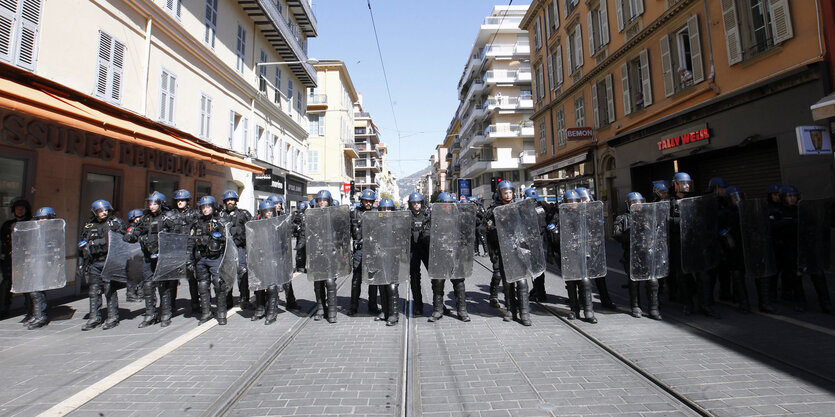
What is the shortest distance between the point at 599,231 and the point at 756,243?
7.71 ft

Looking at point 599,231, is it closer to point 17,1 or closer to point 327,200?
point 327,200

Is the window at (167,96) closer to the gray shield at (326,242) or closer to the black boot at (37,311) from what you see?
the black boot at (37,311)

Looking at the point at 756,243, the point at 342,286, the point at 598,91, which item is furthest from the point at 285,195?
the point at 756,243

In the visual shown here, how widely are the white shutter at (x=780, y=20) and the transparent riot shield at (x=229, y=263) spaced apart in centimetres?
1273

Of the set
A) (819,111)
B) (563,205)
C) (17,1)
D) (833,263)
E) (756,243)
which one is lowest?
(833,263)

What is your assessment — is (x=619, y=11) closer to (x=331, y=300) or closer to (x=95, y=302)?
(x=331, y=300)

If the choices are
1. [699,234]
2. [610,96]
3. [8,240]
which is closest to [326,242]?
[8,240]

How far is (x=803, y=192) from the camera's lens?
8.43m

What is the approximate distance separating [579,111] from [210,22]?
55.4ft

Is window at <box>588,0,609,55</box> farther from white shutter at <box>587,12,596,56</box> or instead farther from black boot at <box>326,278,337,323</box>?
black boot at <box>326,278,337,323</box>

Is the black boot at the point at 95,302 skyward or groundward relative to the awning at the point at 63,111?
groundward

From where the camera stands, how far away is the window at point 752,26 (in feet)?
29.4

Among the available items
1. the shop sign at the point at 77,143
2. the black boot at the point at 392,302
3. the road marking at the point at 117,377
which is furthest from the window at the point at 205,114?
the black boot at the point at 392,302

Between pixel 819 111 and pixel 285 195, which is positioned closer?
pixel 819 111
